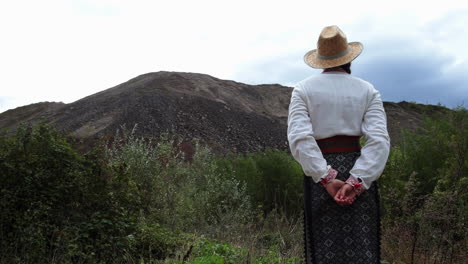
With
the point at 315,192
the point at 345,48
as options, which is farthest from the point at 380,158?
the point at 345,48

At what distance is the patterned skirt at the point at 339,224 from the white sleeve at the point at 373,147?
0.07 m

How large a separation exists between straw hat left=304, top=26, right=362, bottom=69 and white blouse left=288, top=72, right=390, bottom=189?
0.09 m

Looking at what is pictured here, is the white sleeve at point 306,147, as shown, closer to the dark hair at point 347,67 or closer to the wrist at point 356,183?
the wrist at point 356,183

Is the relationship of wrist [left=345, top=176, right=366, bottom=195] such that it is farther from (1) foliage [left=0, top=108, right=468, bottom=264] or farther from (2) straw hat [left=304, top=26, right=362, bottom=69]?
(1) foliage [left=0, top=108, right=468, bottom=264]

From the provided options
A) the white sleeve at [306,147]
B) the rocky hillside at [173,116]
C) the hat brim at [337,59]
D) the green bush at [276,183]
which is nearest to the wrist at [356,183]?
the white sleeve at [306,147]

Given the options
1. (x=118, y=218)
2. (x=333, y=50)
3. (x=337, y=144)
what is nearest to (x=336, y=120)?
(x=337, y=144)

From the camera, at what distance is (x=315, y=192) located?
2.72 metres

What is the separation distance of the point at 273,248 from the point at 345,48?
142 inches

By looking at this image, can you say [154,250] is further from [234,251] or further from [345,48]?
[345,48]

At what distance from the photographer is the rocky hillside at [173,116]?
2533 cm

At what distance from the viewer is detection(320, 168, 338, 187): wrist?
8.61ft

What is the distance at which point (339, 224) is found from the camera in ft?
8.89

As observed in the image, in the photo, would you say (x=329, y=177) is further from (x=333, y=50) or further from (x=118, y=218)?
(x=118, y=218)

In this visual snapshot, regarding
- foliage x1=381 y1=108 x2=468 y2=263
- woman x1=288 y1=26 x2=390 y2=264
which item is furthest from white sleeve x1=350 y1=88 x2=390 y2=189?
foliage x1=381 y1=108 x2=468 y2=263
